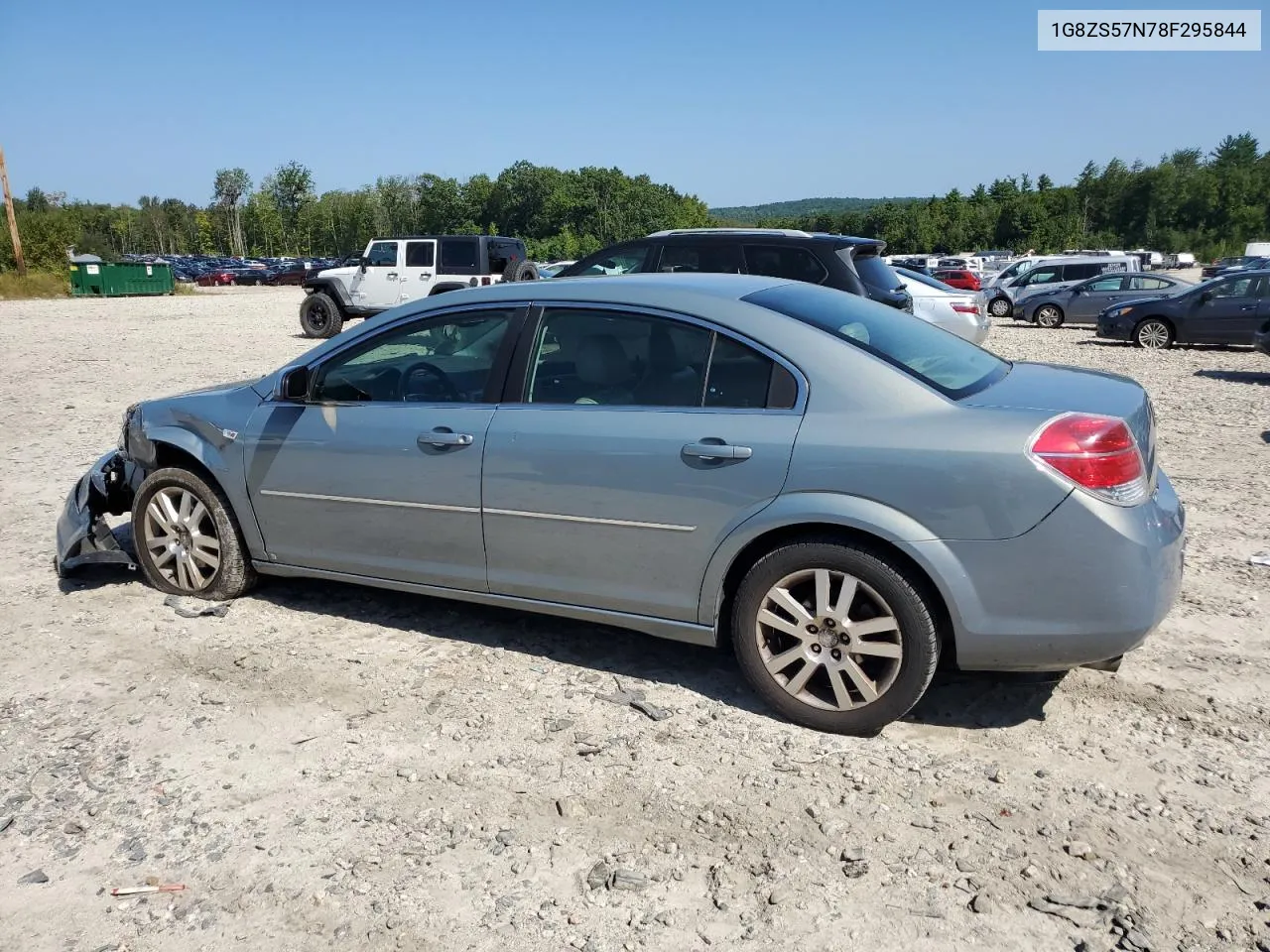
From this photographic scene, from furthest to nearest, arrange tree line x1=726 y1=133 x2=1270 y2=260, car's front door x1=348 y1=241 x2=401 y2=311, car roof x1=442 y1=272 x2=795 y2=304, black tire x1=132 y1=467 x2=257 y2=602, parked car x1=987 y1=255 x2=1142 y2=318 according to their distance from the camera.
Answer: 1. tree line x1=726 y1=133 x2=1270 y2=260
2. parked car x1=987 y1=255 x2=1142 y2=318
3. car's front door x1=348 y1=241 x2=401 y2=311
4. black tire x1=132 y1=467 x2=257 y2=602
5. car roof x1=442 y1=272 x2=795 y2=304

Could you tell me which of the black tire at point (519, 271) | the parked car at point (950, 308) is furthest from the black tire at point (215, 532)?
the black tire at point (519, 271)

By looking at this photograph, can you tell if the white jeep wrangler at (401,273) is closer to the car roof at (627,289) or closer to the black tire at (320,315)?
the black tire at (320,315)

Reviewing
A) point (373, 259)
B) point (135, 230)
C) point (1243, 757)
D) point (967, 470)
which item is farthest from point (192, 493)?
point (135, 230)

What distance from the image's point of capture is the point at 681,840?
3.04m

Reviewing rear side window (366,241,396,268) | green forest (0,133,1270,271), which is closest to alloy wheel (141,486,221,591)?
rear side window (366,241,396,268)

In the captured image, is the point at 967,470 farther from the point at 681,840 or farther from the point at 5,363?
the point at 5,363

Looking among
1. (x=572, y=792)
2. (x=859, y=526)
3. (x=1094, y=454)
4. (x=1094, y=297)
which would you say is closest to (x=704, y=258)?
(x=859, y=526)

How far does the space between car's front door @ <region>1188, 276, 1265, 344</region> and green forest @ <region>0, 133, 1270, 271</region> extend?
2680 inches

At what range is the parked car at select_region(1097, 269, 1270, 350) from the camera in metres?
16.2

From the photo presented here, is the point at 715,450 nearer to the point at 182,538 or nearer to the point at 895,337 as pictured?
the point at 895,337

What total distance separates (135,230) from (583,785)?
12493 cm

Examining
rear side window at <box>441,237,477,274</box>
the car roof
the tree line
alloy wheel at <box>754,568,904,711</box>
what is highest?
the tree line

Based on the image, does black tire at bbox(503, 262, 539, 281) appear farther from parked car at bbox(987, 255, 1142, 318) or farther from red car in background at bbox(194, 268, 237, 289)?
red car in background at bbox(194, 268, 237, 289)

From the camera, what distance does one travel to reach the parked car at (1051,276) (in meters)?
24.4
